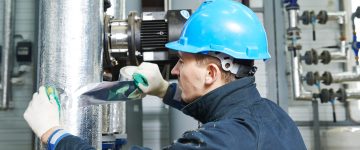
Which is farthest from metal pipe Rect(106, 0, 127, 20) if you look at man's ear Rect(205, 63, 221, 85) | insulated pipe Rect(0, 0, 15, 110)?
insulated pipe Rect(0, 0, 15, 110)

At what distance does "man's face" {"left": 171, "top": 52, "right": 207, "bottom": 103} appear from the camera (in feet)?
2.77

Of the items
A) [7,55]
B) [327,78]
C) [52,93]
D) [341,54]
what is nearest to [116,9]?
[52,93]

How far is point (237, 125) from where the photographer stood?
72cm

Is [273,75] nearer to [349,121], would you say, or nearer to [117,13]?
[349,121]

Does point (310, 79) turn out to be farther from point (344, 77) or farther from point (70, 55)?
point (70, 55)

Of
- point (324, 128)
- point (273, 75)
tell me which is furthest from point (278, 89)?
point (324, 128)

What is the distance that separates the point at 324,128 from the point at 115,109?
6.76 ft

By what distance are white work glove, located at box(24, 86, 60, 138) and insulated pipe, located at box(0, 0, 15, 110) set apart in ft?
6.54

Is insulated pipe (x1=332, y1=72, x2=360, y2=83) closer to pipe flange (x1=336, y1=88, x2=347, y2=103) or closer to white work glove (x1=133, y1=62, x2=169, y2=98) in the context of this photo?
pipe flange (x1=336, y1=88, x2=347, y2=103)

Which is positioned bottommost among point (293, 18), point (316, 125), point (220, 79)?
point (316, 125)

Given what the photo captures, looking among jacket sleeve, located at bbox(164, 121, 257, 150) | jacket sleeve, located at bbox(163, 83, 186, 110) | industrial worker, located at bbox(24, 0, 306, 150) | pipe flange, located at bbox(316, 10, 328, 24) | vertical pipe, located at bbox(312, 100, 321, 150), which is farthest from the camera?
vertical pipe, located at bbox(312, 100, 321, 150)

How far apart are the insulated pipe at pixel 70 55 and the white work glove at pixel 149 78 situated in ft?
0.38

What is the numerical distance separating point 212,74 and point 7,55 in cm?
226

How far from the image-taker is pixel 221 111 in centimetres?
82
